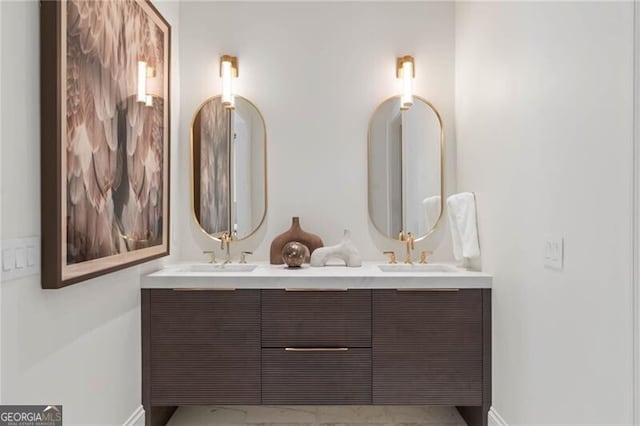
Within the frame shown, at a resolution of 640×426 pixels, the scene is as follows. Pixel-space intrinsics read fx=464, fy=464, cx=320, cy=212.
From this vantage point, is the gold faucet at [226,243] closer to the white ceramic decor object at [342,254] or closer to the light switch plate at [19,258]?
the white ceramic decor object at [342,254]

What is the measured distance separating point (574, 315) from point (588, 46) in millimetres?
870

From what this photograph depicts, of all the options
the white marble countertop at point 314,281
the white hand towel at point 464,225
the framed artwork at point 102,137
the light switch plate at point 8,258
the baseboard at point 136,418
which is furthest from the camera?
the white hand towel at point 464,225

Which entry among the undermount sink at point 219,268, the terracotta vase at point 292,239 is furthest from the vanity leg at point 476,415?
the undermount sink at point 219,268

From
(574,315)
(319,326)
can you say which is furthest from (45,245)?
(574,315)

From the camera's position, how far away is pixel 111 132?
1927 mm

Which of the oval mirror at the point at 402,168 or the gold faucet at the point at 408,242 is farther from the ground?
the oval mirror at the point at 402,168

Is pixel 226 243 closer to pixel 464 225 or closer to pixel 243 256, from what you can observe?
pixel 243 256

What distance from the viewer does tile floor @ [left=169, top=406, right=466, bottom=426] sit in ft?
8.38

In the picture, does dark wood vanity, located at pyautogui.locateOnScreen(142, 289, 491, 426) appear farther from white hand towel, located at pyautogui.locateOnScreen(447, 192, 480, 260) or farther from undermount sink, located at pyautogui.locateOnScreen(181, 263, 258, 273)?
undermount sink, located at pyautogui.locateOnScreen(181, 263, 258, 273)

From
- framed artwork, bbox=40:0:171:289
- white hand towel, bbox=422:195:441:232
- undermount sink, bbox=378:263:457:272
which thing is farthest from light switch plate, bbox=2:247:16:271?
white hand towel, bbox=422:195:441:232

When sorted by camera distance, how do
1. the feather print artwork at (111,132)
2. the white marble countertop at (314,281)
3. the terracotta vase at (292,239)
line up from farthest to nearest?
A: the terracotta vase at (292,239)
the white marble countertop at (314,281)
the feather print artwork at (111,132)

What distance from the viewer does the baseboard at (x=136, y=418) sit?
7.13ft

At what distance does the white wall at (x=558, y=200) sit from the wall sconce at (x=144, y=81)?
68.0 inches

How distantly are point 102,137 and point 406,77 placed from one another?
5.99 ft
